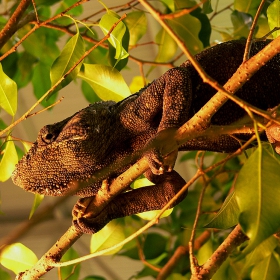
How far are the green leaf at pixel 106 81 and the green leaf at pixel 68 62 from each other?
86 mm

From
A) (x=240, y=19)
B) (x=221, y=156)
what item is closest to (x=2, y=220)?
(x=240, y=19)

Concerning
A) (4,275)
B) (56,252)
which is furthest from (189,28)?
(4,275)

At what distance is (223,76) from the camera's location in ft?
3.02

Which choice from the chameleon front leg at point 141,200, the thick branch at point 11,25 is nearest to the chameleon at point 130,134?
the chameleon front leg at point 141,200

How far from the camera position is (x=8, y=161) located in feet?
3.21

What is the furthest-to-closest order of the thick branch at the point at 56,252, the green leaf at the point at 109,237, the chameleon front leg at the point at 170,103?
the green leaf at the point at 109,237 < the thick branch at the point at 56,252 < the chameleon front leg at the point at 170,103

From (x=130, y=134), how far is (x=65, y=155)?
154mm

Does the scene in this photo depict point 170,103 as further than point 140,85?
No

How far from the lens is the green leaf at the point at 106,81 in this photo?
3.09 feet

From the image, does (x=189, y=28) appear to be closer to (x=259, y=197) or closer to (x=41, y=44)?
(x=41, y=44)

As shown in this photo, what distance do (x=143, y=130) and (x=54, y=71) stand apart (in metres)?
0.22

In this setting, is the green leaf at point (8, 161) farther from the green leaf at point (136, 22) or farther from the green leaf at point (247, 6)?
the green leaf at point (247, 6)

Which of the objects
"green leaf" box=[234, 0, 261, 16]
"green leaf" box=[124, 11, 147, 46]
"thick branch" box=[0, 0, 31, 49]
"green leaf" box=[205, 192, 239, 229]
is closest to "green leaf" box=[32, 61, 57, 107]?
"green leaf" box=[124, 11, 147, 46]

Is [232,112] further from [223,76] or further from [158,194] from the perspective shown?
[158,194]
